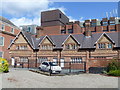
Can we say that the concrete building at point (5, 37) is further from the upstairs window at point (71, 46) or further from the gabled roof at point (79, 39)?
the upstairs window at point (71, 46)

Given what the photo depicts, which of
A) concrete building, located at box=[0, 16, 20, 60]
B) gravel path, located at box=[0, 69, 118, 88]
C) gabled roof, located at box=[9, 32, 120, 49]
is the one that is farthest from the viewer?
concrete building, located at box=[0, 16, 20, 60]

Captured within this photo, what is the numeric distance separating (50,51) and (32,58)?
4.93 metres

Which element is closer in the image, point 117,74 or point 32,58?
point 117,74

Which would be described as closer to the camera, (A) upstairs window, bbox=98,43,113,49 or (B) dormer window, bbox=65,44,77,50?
(A) upstairs window, bbox=98,43,113,49

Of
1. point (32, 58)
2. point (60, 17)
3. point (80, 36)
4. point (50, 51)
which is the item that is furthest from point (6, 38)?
point (60, 17)

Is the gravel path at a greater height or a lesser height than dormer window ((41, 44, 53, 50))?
lesser

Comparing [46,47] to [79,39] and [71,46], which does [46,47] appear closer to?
[71,46]

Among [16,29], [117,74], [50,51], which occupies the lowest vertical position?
[117,74]

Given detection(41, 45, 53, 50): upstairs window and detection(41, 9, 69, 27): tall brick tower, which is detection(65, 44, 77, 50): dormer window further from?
detection(41, 9, 69, 27): tall brick tower

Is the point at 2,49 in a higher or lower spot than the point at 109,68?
higher

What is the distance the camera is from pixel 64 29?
Result: 56562 mm

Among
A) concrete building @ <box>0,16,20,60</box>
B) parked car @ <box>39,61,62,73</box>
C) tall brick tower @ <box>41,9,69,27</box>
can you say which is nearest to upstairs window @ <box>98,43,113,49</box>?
parked car @ <box>39,61,62,73</box>

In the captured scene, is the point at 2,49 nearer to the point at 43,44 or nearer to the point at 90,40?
the point at 43,44

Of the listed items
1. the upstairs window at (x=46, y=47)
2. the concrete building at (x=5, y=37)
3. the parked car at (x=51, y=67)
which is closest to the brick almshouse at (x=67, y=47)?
the upstairs window at (x=46, y=47)
